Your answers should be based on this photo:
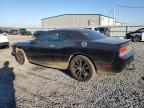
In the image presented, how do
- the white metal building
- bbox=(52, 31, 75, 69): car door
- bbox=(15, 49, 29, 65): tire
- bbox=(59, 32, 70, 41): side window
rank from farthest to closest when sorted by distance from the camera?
the white metal building, bbox=(15, 49, 29, 65): tire, bbox=(59, 32, 70, 41): side window, bbox=(52, 31, 75, 69): car door

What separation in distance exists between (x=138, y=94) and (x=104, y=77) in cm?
150

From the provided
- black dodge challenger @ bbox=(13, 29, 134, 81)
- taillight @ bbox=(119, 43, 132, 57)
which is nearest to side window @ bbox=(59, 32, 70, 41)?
black dodge challenger @ bbox=(13, 29, 134, 81)

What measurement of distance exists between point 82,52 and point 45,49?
5.03ft

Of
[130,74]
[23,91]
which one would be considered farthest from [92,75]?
[23,91]

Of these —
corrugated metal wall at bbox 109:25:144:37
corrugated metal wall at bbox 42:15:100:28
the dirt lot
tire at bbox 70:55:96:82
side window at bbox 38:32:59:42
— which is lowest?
the dirt lot

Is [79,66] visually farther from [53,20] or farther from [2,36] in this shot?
[53,20]

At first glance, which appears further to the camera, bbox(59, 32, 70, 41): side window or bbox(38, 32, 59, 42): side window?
bbox(38, 32, 59, 42): side window

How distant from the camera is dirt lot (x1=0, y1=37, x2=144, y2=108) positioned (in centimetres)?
404

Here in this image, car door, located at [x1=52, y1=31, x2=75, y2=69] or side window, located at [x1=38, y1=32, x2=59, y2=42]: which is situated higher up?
side window, located at [x1=38, y1=32, x2=59, y2=42]

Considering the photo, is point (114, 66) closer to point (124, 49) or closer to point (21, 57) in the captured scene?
point (124, 49)

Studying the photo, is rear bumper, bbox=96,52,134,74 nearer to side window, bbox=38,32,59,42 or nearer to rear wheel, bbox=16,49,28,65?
side window, bbox=38,32,59,42

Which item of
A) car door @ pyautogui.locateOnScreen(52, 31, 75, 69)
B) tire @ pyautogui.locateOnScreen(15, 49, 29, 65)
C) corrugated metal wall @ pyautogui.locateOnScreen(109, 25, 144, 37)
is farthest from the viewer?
corrugated metal wall @ pyautogui.locateOnScreen(109, 25, 144, 37)

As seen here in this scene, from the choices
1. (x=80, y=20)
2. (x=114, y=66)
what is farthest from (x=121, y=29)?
(x=80, y=20)

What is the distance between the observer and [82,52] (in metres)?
5.36
